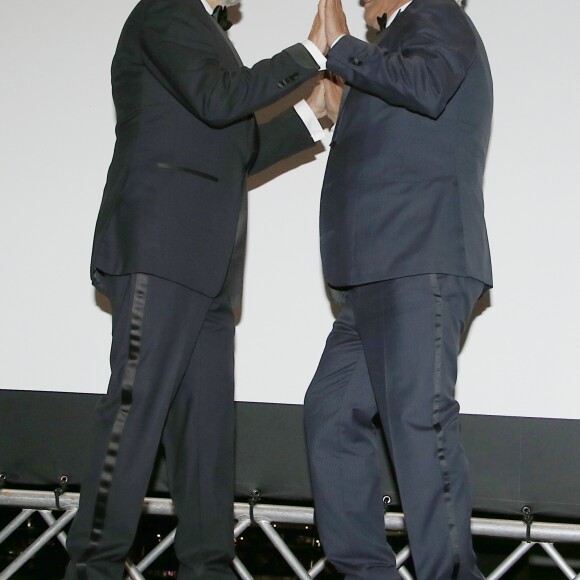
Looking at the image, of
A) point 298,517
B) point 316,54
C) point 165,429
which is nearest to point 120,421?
point 165,429

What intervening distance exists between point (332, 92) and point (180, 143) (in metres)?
0.58

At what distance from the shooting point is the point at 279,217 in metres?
2.81

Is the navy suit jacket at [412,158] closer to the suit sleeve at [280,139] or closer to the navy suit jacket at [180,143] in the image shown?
the navy suit jacket at [180,143]

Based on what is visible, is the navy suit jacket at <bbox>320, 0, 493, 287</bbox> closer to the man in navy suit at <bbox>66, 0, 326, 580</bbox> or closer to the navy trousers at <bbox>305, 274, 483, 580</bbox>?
the navy trousers at <bbox>305, 274, 483, 580</bbox>

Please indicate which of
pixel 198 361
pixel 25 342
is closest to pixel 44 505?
pixel 25 342

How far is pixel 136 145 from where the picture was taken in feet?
7.39

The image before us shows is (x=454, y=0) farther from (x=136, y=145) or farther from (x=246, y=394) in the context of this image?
(x=246, y=394)

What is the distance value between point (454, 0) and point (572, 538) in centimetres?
139

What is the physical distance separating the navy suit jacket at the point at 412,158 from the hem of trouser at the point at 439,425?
0.07m

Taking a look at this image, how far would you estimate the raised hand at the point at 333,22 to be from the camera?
2.27 meters

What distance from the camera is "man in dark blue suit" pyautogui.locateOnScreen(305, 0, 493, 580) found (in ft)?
6.38

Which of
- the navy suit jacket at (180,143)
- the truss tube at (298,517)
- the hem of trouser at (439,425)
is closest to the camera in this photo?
the hem of trouser at (439,425)

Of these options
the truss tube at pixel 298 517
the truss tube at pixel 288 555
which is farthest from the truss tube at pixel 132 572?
the truss tube at pixel 288 555

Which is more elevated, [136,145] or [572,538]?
[136,145]
